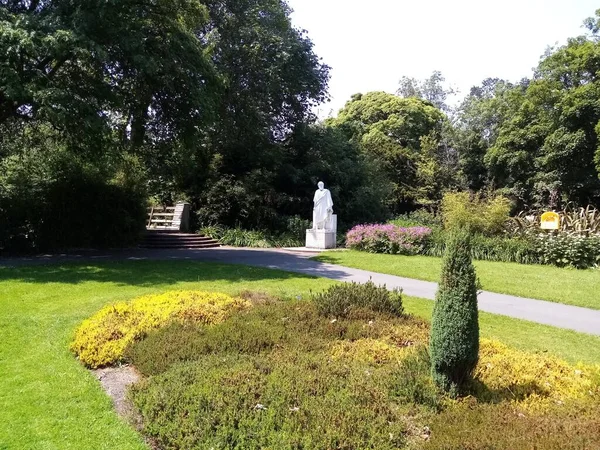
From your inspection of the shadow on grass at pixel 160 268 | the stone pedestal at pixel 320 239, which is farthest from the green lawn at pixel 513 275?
the stone pedestal at pixel 320 239

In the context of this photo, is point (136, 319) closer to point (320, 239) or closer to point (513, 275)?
point (513, 275)

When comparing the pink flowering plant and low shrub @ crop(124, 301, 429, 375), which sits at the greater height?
the pink flowering plant

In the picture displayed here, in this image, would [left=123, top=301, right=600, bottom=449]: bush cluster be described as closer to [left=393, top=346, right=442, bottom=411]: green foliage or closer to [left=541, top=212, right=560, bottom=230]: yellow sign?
[left=393, top=346, right=442, bottom=411]: green foliage

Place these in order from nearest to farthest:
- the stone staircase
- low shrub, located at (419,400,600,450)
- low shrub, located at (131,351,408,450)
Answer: low shrub, located at (419,400,600,450) < low shrub, located at (131,351,408,450) < the stone staircase

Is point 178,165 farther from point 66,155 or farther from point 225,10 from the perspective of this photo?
point 225,10

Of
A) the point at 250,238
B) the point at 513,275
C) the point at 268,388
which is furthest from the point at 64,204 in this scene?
the point at 268,388

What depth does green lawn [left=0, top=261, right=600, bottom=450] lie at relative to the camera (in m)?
3.89

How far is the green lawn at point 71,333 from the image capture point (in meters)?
3.89

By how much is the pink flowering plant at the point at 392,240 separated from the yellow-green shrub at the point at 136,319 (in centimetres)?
1083

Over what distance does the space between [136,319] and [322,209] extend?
44.2ft

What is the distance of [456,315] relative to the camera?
3.87 meters

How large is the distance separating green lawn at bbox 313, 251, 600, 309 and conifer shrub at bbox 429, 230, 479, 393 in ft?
21.5

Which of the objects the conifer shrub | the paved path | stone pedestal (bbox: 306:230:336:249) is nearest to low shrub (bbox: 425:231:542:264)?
stone pedestal (bbox: 306:230:336:249)

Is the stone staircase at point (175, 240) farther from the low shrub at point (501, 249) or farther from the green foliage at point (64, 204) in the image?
the low shrub at point (501, 249)
